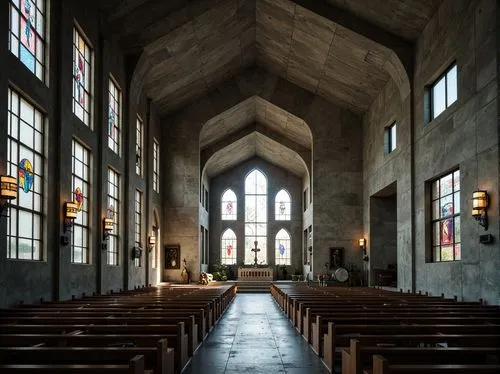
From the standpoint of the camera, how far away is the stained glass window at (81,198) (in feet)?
45.2

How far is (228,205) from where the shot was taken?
3638 centimetres

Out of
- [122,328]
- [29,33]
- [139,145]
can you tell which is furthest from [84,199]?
[122,328]

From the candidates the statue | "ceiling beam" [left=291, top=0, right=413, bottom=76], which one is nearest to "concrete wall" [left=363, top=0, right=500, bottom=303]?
"ceiling beam" [left=291, top=0, right=413, bottom=76]

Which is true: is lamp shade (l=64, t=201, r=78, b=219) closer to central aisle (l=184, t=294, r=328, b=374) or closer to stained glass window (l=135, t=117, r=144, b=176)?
central aisle (l=184, t=294, r=328, b=374)

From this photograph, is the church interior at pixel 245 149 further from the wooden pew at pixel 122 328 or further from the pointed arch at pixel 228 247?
the pointed arch at pixel 228 247

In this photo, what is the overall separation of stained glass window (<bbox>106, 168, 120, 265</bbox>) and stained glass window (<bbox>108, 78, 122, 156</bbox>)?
0.83 metres

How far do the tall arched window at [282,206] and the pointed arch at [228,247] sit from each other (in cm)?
300

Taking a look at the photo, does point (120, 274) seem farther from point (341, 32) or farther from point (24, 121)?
point (341, 32)

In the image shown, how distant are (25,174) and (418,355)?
818cm

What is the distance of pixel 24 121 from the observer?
35.4 feet

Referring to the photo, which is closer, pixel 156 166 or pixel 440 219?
pixel 440 219

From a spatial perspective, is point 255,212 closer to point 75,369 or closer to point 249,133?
point 249,133

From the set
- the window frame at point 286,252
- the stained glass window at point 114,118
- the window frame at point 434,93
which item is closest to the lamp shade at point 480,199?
the window frame at point 434,93

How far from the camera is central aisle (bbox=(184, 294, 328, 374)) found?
23.6ft
